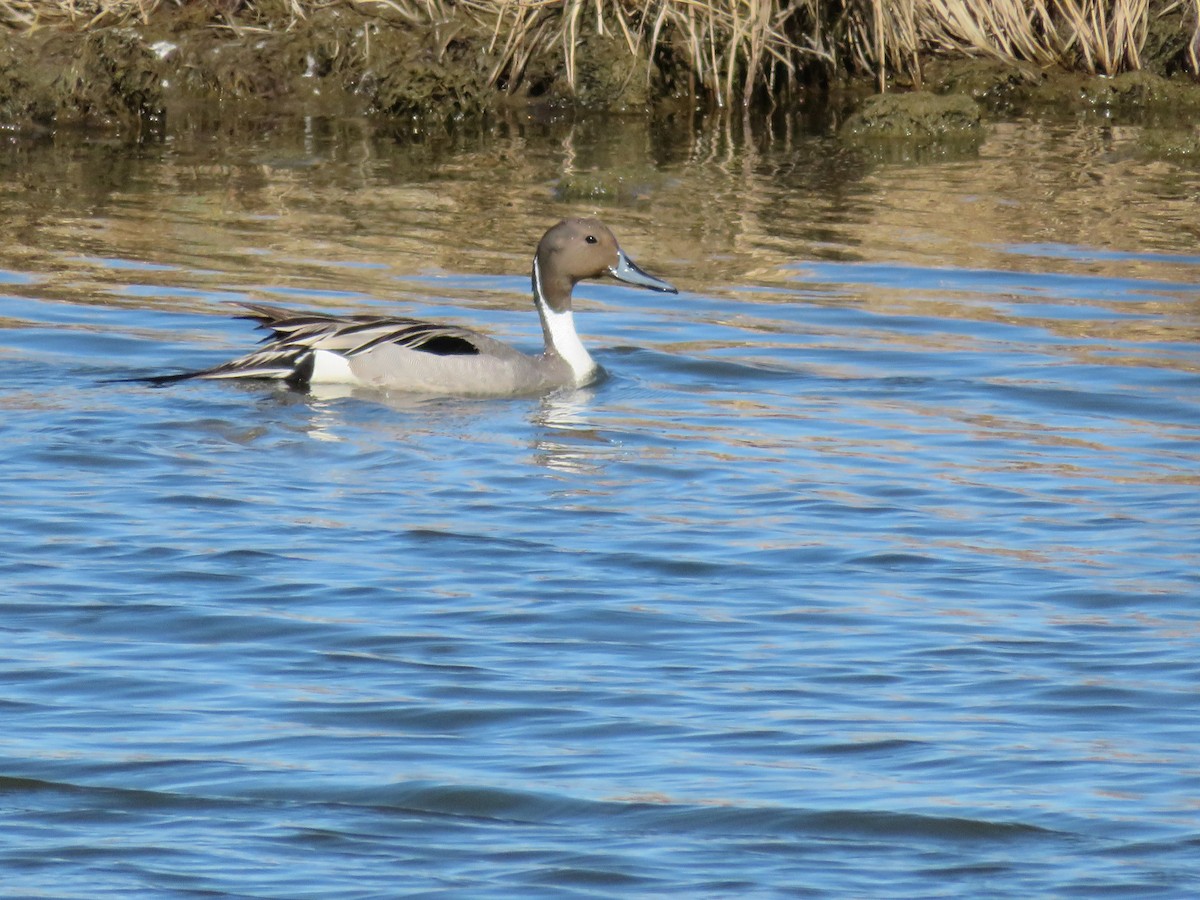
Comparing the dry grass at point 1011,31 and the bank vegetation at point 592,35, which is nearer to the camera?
the bank vegetation at point 592,35

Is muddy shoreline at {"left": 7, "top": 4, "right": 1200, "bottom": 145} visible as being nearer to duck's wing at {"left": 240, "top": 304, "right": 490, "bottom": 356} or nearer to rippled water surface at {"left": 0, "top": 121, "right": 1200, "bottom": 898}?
rippled water surface at {"left": 0, "top": 121, "right": 1200, "bottom": 898}

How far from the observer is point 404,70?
17.3 meters

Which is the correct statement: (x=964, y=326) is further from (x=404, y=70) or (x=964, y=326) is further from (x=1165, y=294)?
(x=404, y=70)

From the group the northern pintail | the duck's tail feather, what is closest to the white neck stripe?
the northern pintail

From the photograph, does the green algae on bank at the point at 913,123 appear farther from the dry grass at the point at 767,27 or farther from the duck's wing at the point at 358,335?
the duck's wing at the point at 358,335

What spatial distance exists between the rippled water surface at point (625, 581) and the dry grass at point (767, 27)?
4792 millimetres

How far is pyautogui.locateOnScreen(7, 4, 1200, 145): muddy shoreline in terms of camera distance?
55.0ft

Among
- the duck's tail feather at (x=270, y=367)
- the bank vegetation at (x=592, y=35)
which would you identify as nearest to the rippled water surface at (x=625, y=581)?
the duck's tail feather at (x=270, y=367)

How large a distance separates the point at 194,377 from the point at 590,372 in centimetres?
172

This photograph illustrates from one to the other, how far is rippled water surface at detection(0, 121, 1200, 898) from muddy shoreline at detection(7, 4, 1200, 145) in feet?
15.0

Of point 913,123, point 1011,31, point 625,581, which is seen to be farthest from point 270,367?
point 1011,31

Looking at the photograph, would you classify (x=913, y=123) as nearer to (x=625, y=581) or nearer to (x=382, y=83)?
(x=382, y=83)

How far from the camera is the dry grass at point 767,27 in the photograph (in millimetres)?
17141

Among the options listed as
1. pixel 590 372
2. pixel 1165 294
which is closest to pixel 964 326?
pixel 1165 294
